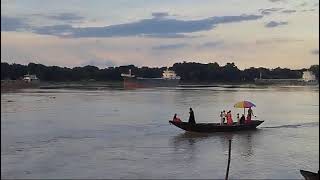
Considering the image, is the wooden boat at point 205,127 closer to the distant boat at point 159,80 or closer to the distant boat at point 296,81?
the distant boat at point 159,80

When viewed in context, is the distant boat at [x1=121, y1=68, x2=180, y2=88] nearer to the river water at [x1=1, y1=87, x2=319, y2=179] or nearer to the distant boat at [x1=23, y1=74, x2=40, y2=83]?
the distant boat at [x1=23, y1=74, x2=40, y2=83]

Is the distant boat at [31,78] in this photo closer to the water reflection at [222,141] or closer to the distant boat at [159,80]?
the distant boat at [159,80]

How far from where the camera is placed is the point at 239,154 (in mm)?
16391

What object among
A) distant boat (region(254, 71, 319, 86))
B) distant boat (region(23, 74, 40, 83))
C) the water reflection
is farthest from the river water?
distant boat (region(254, 71, 319, 86))

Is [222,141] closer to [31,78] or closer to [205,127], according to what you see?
[205,127]

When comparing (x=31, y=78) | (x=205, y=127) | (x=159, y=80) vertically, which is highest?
(x=31, y=78)

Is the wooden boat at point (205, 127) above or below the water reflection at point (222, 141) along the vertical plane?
above

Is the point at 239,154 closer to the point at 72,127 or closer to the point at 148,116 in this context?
the point at 72,127

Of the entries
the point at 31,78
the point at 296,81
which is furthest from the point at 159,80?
the point at 296,81

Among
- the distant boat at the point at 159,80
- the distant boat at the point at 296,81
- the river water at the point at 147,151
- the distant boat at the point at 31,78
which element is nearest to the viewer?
the river water at the point at 147,151

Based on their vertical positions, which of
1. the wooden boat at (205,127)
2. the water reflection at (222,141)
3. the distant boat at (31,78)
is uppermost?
the distant boat at (31,78)

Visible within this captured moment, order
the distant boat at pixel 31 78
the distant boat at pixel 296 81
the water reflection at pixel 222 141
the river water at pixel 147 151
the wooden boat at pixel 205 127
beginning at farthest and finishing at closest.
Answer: the distant boat at pixel 296 81
the distant boat at pixel 31 78
the wooden boat at pixel 205 127
the water reflection at pixel 222 141
the river water at pixel 147 151

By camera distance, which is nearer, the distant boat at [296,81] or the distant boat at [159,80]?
the distant boat at [159,80]

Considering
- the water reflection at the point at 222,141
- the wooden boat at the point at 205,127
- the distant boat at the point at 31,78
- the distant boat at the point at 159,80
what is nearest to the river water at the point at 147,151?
the water reflection at the point at 222,141
